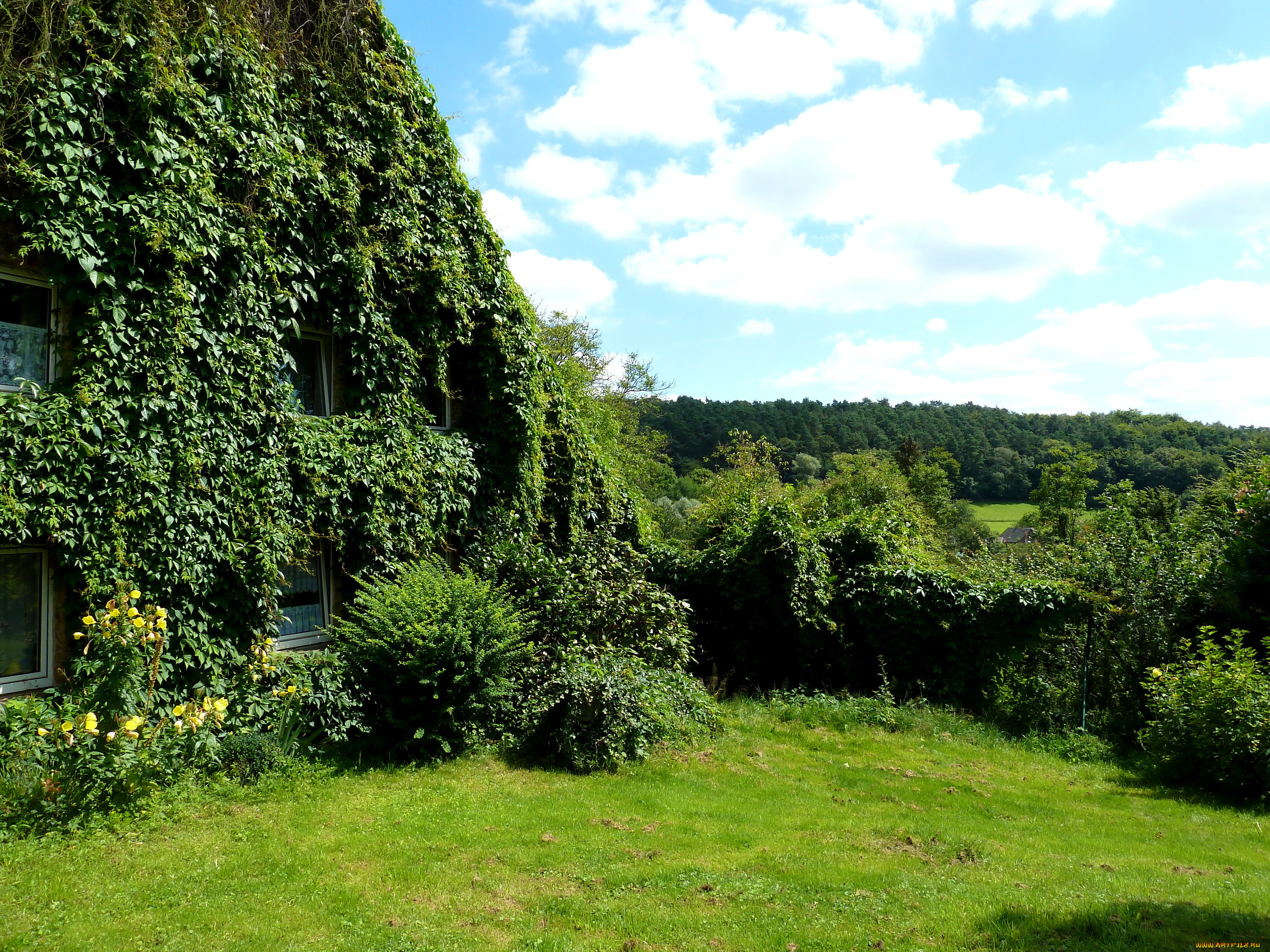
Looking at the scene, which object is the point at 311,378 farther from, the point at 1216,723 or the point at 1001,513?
the point at 1001,513

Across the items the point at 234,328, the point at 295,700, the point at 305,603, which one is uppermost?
the point at 234,328

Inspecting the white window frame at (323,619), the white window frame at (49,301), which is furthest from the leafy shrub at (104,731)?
the white window frame at (49,301)

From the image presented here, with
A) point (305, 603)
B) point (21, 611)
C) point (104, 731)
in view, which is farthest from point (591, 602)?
point (21, 611)

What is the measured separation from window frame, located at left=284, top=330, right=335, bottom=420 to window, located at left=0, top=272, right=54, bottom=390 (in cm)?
302

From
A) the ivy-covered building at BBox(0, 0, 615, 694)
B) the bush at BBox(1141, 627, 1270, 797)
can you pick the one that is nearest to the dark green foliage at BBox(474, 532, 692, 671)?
the ivy-covered building at BBox(0, 0, 615, 694)

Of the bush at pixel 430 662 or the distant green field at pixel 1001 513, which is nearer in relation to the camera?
the bush at pixel 430 662

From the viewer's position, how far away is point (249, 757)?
7688mm

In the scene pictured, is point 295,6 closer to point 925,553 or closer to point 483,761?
point 483,761

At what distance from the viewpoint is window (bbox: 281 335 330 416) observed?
34.0 feet

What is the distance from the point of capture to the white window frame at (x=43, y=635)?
739 centimetres

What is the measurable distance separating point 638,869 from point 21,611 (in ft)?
21.6

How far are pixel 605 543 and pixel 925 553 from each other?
6875 mm

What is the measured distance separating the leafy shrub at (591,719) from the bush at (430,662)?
52 cm

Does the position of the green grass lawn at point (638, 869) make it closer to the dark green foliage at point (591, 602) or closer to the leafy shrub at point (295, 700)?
the leafy shrub at point (295, 700)
